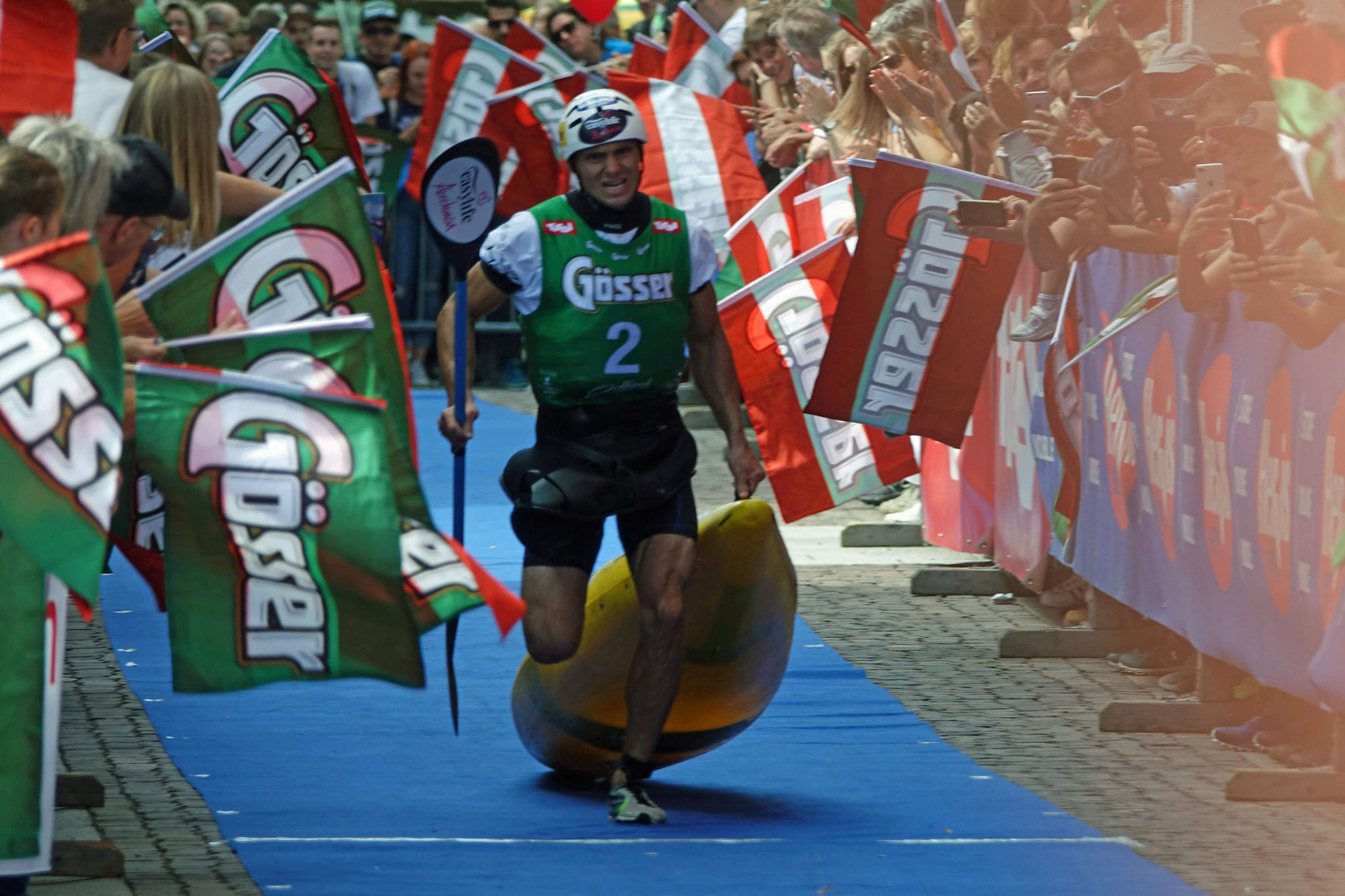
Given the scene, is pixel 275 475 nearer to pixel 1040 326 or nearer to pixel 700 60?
pixel 1040 326

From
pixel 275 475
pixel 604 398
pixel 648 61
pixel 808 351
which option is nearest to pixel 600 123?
pixel 604 398

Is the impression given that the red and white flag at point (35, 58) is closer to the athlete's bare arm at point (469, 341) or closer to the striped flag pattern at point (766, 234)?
the athlete's bare arm at point (469, 341)

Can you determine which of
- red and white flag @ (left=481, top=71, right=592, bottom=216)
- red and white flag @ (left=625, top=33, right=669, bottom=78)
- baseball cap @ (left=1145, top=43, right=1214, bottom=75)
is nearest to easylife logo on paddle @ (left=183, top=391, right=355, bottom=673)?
baseball cap @ (left=1145, top=43, right=1214, bottom=75)

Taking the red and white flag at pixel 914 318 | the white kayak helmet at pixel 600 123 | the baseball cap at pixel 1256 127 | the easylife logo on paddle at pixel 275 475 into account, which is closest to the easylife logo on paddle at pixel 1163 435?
the red and white flag at pixel 914 318

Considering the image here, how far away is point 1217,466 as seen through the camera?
690 centimetres

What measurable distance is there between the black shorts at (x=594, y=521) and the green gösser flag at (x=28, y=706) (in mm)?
1913

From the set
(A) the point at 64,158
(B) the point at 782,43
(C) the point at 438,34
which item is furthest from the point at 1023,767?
(C) the point at 438,34

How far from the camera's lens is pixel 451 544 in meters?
4.79

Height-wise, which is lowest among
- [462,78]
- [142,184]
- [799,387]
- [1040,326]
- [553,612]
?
[553,612]

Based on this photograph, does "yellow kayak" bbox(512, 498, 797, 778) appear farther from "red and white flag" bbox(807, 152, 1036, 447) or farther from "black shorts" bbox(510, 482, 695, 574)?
"red and white flag" bbox(807, 152, 1036, 447)

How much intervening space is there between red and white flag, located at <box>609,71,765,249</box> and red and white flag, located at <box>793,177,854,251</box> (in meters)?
1.95

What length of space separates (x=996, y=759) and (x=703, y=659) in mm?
1170

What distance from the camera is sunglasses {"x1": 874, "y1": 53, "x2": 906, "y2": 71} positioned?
31.2ft

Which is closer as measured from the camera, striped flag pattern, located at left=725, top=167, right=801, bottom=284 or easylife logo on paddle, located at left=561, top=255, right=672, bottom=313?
easylife logo on paddle, located at left=561, top=255, right=672, bottom=313
